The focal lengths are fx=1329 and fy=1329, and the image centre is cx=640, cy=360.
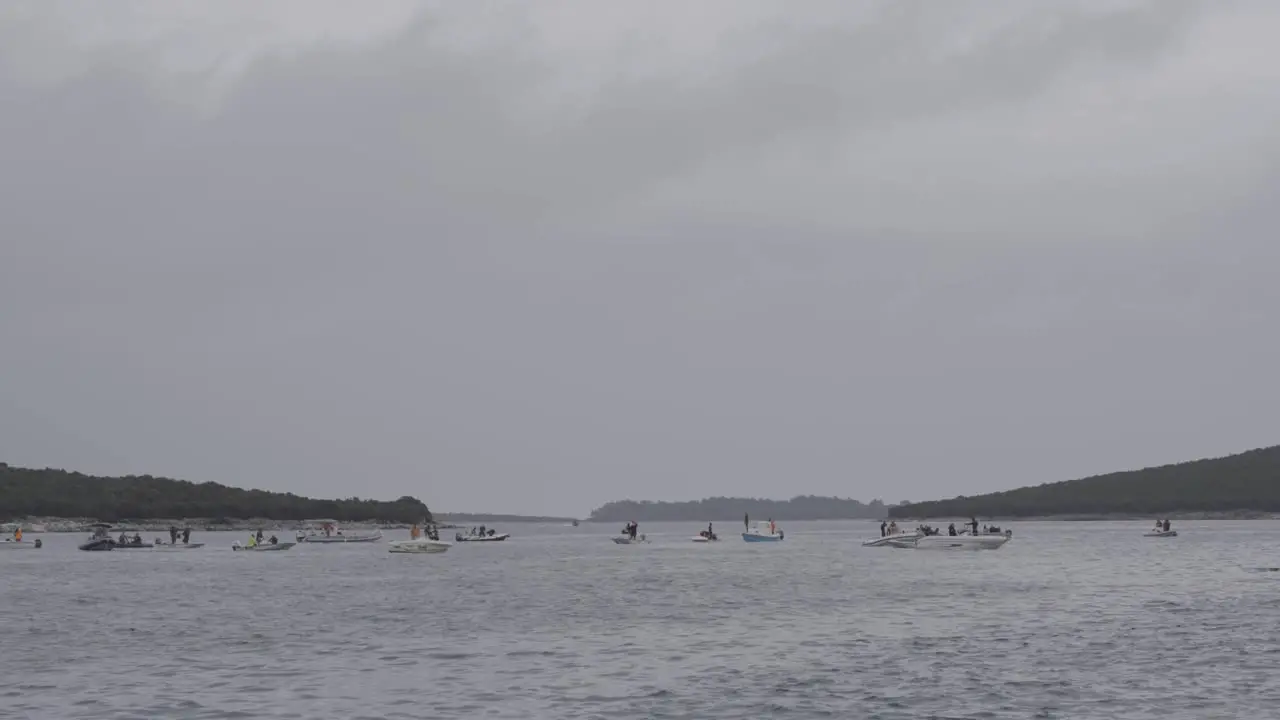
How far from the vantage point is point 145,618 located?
57.3 metres

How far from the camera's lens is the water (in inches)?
1271

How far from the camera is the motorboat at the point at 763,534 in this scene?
534 ft

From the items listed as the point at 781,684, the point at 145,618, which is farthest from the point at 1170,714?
the point at 145,618

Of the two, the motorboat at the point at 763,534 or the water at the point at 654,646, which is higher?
the motorboat at the point at 763,534

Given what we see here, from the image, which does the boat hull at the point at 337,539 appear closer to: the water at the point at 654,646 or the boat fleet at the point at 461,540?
the boat fleet at the point at 461,540

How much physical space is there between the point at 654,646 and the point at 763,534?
122m

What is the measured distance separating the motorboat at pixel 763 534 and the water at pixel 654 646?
248ft

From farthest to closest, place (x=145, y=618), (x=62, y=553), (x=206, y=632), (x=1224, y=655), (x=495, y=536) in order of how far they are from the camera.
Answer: (x=495, y=536), (x=62, y=553), (x=145, y=618), (x=206, y=632), (x=1224, y=655)

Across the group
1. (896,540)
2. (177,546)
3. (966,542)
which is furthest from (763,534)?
(177,546)

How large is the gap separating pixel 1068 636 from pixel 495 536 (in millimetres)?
149295

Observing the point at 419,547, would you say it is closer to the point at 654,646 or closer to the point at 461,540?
the point at 461,540

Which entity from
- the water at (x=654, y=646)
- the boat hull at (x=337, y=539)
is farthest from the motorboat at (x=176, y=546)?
the water at (x=654, y=646)

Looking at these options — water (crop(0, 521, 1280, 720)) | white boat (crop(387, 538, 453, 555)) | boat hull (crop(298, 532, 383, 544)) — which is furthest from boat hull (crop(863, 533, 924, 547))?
boat hull (crop(298, 532, 383, 544))

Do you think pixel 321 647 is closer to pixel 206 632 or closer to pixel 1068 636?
pixel 206 632
